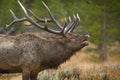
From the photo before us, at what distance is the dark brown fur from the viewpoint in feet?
32.6

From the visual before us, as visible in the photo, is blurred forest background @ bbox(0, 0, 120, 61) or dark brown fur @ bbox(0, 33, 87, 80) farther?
blurred forest background @ bbox(0, 0, 120, 61)

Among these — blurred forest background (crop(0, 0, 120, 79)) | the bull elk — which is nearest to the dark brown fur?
the bull elk

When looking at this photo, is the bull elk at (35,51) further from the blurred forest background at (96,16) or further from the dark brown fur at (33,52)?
the blurred forest background at (96,16)

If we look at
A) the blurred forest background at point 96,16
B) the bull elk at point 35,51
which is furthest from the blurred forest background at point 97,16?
the bull elk at point 35,51

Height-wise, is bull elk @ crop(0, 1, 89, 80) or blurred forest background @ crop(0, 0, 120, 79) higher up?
bull elk @ crop(0, 1, 89, 80)

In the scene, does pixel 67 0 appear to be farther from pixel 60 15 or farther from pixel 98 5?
pixel 98 5

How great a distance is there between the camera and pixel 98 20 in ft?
67.6

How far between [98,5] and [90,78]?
29.4 ft

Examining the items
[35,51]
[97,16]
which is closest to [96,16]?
[97,16]

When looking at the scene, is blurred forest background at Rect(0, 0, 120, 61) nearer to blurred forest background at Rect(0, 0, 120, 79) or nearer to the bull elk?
blurred forest background at Rect(0, 0, 120, 79)

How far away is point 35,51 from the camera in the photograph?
33.1ft

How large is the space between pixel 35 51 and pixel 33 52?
0.07 m

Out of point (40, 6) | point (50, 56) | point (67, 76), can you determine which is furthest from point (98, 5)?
point (50, 56)

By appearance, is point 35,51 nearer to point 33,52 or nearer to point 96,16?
point 33,52
